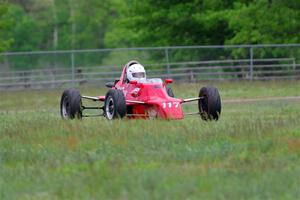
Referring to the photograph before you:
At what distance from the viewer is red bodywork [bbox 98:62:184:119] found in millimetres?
19266

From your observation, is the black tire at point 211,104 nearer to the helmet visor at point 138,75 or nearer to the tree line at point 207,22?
the helmet visor at point 138,75

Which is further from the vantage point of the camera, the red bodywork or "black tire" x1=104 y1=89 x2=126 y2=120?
the red bodywork

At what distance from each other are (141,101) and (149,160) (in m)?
7.73

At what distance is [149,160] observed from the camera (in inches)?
475

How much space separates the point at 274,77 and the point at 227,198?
32.3 m

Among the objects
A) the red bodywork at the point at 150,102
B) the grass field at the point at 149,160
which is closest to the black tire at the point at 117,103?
the red bodywork at the point at 150,102

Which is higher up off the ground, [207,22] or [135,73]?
[207,22]

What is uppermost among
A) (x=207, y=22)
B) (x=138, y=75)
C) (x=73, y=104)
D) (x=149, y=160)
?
(x=207, y=22)

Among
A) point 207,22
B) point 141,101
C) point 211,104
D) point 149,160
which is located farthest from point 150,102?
point 207,22

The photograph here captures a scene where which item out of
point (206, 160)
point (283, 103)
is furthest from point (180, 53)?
point (206, 160)

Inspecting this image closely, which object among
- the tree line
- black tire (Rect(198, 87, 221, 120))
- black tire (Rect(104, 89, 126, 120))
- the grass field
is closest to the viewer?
the grass field

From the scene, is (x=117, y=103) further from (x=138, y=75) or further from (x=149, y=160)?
(x=149, y=160)

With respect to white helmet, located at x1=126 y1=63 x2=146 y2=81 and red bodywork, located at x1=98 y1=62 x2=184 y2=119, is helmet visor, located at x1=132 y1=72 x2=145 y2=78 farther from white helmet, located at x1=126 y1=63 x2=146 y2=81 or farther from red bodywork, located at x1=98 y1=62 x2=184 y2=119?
red bodywork, located at x1=98 y1=62 x2=184 y2=119

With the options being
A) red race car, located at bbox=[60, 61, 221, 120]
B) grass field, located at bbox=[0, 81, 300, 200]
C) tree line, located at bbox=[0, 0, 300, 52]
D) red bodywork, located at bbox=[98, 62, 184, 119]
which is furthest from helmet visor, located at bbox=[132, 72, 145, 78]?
tree line, located at bbox=[0, 0, 300, 52]
